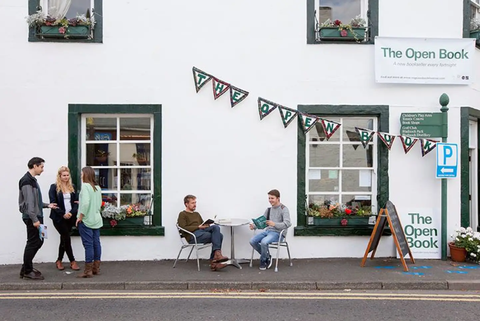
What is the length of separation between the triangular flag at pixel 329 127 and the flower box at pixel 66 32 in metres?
4.83

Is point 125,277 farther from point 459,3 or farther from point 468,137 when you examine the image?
point 459,3

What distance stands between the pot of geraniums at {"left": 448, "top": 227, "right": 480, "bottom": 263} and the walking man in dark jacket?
7392mm

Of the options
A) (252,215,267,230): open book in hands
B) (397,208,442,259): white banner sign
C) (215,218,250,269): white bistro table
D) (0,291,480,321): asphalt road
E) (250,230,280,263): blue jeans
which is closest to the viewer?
(0,291,480,321): asphalt road

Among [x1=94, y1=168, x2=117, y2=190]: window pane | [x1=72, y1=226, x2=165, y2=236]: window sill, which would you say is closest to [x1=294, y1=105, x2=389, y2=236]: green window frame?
[x1=72, y1=226, x2=165, y2=236]: window sill

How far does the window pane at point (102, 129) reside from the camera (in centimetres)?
890

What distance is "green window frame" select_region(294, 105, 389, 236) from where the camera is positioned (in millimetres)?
8680

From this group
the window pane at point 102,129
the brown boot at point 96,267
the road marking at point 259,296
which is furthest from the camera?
the window pane at point 102,129

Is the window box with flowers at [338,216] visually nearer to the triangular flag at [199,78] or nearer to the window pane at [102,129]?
the triangular flag at [199,78]

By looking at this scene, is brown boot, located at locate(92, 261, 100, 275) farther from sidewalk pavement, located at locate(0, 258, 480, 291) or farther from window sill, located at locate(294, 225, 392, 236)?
window sill, located at locate(294, 225, 392, 236)

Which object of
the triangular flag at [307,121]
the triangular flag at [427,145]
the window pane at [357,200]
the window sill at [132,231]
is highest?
the triangular flag at [307,121]

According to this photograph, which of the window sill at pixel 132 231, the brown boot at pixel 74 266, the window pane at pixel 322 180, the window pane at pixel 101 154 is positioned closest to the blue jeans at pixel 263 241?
the window pane at pixel 322 180

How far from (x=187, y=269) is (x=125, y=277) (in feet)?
3.63

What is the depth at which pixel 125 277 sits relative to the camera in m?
7.38

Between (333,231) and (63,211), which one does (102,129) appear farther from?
(333,231)
